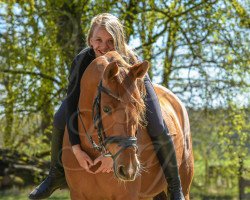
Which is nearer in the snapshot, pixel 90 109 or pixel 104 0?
pixel 90 109

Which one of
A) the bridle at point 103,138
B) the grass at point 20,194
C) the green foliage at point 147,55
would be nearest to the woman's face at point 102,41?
the bridle at point 103,138

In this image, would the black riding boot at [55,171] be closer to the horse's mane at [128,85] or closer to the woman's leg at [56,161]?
the woman's leg at [56,161]

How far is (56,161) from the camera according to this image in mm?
4410

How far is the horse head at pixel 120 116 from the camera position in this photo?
312 cm

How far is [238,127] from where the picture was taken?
423 inches

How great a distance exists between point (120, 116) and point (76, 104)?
2.68ft

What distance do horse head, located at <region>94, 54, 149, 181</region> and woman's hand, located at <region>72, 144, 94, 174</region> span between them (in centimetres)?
28

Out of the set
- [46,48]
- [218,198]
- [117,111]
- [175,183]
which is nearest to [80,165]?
[117,111]

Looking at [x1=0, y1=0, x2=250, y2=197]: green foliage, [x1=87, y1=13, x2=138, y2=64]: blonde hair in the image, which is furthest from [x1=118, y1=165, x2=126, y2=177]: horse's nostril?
[x1=0, y1=0, x2=250, y2=197]: green foliage

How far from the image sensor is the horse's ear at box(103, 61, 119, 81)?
10.6 feet

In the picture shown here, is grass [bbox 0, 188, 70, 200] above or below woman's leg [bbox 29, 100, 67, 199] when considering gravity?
below

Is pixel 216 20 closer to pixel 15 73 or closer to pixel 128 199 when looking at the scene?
pixel 15 73

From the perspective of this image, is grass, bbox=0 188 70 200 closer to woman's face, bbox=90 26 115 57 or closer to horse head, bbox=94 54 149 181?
woman's face, bbox=90 26 115 57

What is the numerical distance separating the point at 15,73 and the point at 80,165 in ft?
23.4
